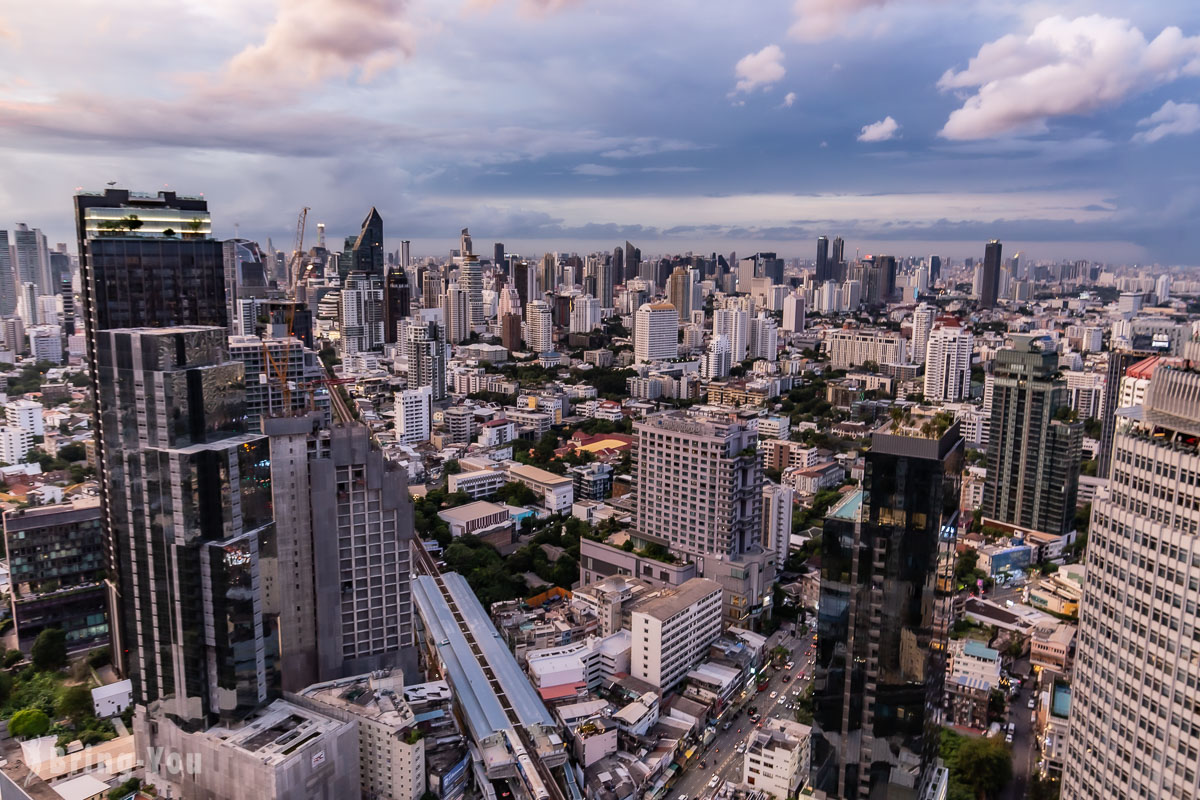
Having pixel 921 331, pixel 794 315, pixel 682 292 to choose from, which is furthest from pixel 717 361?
pixel 682 292

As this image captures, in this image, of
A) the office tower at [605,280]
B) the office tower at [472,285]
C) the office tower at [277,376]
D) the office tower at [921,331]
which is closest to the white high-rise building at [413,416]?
the office tower at [277,376]

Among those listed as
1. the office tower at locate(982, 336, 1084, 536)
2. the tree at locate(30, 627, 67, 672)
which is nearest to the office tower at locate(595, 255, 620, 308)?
the office tower at locate(982, 336, 1084, 536)

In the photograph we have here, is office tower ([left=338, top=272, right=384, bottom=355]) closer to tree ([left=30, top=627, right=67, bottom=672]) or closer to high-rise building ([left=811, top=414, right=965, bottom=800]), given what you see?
tree ([left=30, top=627, right=67, bottom=672])

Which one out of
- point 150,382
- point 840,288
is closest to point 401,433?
point 150,382

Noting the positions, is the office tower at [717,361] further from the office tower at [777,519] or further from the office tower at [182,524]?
the office tower at [182,524]

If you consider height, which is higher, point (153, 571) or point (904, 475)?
point (904, 475)

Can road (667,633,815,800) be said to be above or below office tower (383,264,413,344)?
below

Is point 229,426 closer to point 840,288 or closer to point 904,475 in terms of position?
point 904,475
